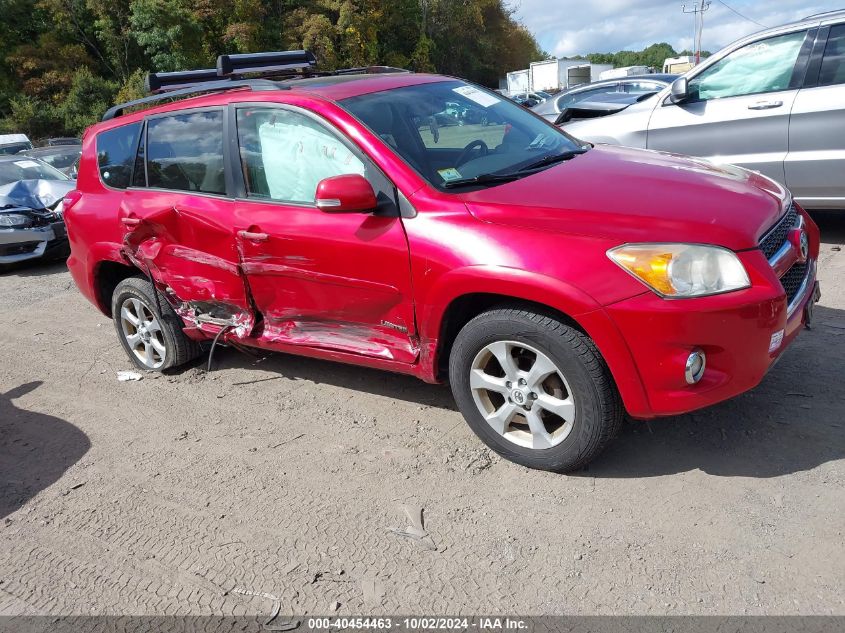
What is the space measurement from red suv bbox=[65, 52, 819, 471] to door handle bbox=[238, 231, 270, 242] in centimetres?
1

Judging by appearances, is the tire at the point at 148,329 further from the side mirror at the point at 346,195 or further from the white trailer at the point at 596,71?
the white trailer at the point at 596,71

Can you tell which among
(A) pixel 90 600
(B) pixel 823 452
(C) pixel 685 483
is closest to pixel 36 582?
(A) pixel 90 600

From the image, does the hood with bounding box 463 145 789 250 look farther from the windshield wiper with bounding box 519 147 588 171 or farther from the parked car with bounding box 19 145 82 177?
the parked car with bounding box 19 145 82 177

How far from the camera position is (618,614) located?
7.75 feet

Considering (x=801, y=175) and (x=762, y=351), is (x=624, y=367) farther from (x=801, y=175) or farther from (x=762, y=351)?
(x=801, y=175)

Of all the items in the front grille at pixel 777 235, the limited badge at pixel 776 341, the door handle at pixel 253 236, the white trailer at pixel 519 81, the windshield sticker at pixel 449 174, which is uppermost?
the windshield sticker at pixel 449 174

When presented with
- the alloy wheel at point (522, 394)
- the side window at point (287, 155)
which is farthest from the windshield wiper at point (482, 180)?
the alloy wheel at point (522, 394)

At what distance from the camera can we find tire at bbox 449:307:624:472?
2.86m

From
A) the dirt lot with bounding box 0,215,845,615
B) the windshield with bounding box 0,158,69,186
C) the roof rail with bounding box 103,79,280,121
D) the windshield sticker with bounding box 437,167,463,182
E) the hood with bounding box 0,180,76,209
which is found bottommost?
the dirt lot with bounding box 0,215,845,615

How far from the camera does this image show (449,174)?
11.1 feet

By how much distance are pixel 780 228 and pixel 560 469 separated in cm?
144

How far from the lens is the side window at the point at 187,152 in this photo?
13.1ft

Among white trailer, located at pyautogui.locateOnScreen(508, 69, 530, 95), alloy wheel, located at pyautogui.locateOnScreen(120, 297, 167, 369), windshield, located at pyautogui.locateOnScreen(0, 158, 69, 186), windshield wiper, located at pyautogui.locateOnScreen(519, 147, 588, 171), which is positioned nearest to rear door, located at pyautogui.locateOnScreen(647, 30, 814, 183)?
windshield wiper, located at pyautogui.locateOnScreen(519, 147, 588, 171)

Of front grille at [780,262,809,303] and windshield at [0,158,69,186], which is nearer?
front grille at [780,262,809,303]
